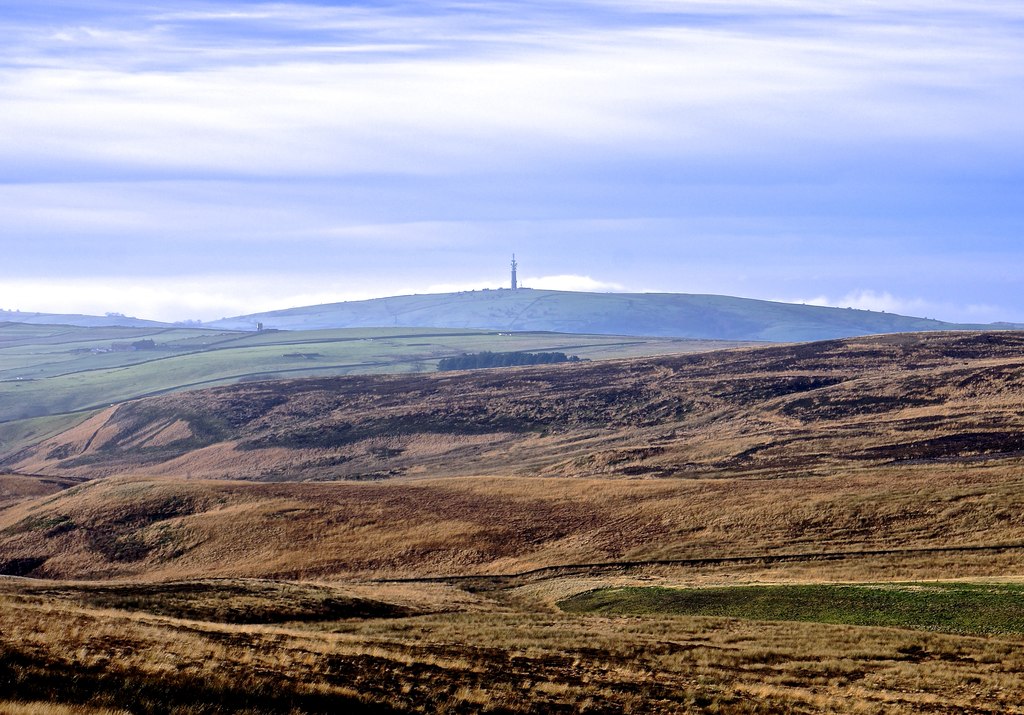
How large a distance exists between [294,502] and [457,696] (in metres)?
53.4

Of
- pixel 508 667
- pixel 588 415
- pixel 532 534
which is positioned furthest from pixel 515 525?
pixel 588 415

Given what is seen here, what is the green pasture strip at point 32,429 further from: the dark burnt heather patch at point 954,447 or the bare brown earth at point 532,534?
the dark burnt heather patch at point 954,447

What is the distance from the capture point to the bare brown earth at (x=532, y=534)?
22375 millimetres

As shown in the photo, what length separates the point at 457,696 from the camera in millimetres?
20641

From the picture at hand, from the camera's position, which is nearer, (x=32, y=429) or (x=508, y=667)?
(x=508, y=667)

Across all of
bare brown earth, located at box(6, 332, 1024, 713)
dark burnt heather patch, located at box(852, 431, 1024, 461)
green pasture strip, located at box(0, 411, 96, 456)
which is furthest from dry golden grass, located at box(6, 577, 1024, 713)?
green pasture strip, located at box(0, 411, 96, 456)

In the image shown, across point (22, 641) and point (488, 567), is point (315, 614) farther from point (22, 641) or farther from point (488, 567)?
point (488, 567)

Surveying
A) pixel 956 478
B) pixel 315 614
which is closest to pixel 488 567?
pixel 315 614

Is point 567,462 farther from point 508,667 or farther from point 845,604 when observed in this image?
point 508,667

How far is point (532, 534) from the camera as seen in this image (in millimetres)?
61812

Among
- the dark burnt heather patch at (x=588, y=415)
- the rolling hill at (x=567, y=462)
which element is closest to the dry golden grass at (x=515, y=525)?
the rolling hill at (x=567, y=462)

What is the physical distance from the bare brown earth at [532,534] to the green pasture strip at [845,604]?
278 cm

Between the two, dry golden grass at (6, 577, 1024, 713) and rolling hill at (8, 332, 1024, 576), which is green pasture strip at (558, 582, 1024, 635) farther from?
rolling hill at (8, 332, 1024, 576)

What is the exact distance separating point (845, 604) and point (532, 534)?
86.5 feet
